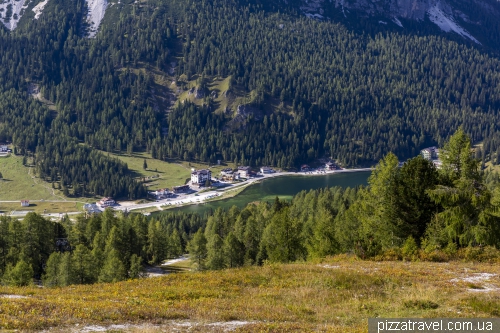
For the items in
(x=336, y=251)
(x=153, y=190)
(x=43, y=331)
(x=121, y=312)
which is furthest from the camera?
(x=153, y=190)

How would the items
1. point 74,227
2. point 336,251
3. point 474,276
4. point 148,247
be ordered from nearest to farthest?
point 474,276 < point 336,251 < point 74,227 < point 148,247

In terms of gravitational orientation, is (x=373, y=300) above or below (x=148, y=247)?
above

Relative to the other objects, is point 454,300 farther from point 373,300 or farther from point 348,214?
point 348,214

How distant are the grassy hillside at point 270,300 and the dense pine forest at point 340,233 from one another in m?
6.54

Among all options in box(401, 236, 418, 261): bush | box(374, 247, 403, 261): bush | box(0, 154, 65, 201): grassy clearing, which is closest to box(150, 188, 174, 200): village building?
box(0, 154, 65, 201): grassy clearing

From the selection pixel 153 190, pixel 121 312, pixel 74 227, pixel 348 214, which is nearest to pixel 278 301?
pixel 121 312

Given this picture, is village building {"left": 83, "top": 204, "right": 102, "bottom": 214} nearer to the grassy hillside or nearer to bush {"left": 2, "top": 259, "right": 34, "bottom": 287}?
bush {"left": 2, "top": 259, "right": 34, "bottom": 287}

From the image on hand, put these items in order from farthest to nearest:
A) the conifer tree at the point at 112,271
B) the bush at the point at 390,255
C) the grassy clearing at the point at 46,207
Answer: the grassy clearing at the point at 46,207 < the conifer tree at the point at 112,271 < the bush at the point at 390,255

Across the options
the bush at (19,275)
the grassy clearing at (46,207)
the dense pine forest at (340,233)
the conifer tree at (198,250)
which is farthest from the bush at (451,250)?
the grassy clearing at (46,207)

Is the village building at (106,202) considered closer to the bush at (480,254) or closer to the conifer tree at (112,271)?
the conifer tree at (112,271)

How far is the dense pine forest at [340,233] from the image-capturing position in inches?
1307

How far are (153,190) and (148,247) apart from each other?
355ft

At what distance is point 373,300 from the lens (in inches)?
769

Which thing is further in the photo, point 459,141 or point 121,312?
point 459,141
